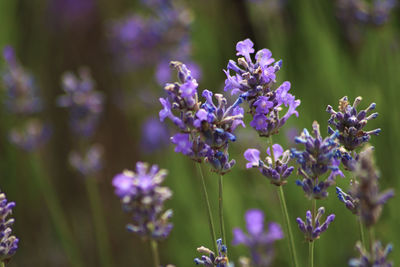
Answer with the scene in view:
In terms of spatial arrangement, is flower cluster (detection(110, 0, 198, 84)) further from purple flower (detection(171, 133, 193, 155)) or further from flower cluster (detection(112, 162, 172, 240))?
purple flower (detection(171, 133, 193, 155))

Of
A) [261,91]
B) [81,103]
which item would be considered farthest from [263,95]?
[81,103]

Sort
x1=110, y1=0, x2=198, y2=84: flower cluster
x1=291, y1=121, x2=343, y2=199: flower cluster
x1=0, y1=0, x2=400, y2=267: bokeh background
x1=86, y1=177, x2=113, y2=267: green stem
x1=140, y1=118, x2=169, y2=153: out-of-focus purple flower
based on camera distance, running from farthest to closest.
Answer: x1=140, y1=118, x2=169, y2=153: out-of-focus purple flower
x1=110, y1=0, x2=198, y2=84: flower cluster
x1=0, y1=0, x2=400, y2=267: bokeh background
x1=86, y1=177, x2=113, y2=267: green stem
x1=291, y1=121, x2=343, y2=199: flower cluster

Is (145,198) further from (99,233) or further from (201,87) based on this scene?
(201,87)

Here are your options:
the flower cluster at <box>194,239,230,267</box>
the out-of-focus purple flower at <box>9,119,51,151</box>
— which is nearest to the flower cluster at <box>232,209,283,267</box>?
the flower cluster at <box>194,239,230,267</box>

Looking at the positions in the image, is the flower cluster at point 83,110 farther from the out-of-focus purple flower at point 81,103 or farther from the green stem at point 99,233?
the green stem at point 99,233

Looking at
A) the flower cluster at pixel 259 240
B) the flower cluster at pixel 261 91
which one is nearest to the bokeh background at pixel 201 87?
the flower cluster at pixel 259 240

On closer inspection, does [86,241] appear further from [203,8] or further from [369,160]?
[369,160]
